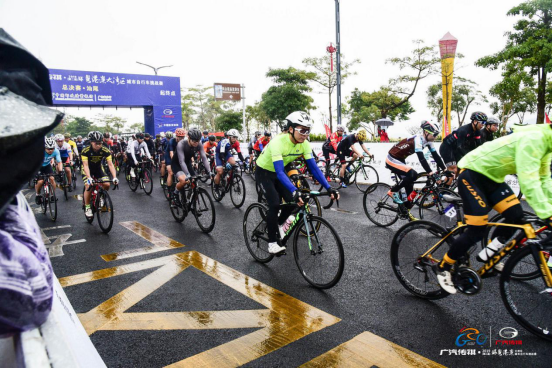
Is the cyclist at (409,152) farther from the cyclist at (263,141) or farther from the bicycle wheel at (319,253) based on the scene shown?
the cyclist at (263,141)

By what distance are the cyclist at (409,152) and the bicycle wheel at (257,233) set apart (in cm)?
295

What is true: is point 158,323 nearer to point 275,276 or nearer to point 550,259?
point 275,276

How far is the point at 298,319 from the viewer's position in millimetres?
Answer: 3416

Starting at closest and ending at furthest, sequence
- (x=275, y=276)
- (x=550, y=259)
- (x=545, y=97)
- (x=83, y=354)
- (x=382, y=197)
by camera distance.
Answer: (x=83, y=354), (x=545, y=97), (x=550, y=259), (x=275, y=276), (x=382, y=197)

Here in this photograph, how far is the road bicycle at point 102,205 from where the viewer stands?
6.94m

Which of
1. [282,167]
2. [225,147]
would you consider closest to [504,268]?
[282,167]

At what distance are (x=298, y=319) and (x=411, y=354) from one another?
1.05m

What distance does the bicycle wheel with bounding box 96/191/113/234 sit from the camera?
272 inches

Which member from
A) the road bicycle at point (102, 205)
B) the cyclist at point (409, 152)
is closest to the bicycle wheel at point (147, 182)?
the road bicycle at point (102, 205)

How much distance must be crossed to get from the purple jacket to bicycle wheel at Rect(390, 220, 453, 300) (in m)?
3.23

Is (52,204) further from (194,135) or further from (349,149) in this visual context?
(349,149)

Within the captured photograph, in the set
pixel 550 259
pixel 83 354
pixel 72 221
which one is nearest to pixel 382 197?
pixel 550 259

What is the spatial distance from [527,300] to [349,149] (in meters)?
7.95

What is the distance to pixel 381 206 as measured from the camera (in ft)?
22.8
